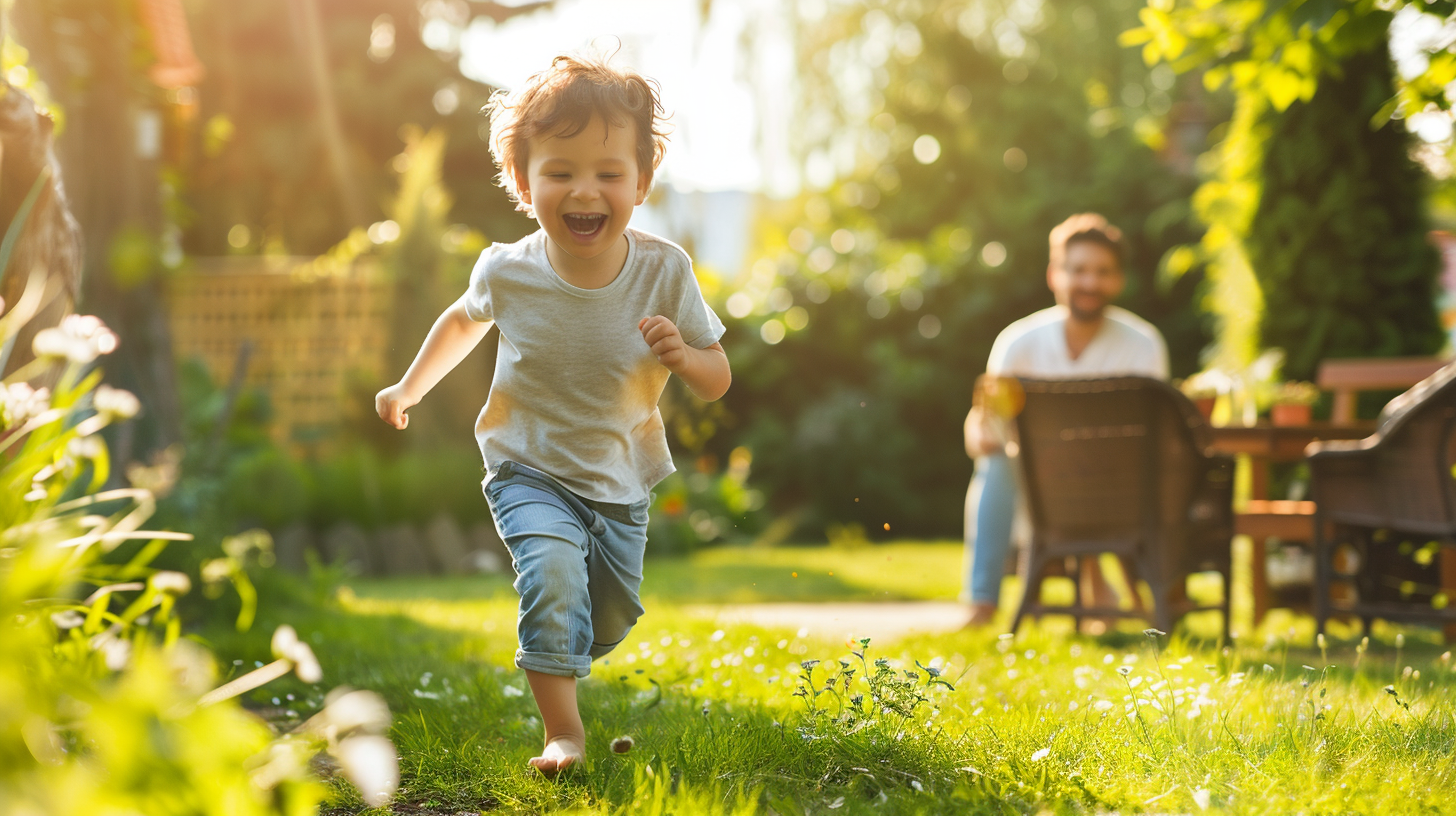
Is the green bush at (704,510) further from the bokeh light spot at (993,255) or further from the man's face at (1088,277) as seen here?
the man's face at (1088,277)

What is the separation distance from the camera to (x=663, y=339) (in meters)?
2.19

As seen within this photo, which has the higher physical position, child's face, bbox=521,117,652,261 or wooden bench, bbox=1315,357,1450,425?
child's face, bbox=521,117,652,261

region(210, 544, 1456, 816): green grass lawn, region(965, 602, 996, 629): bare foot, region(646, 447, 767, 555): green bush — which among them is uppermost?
region(210, 544, 1456, 816): green grass lawn

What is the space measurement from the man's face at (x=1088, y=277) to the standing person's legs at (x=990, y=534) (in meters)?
0.67

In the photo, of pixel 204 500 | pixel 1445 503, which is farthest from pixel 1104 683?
pixel 204 500

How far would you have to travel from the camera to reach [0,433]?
2.31 metres

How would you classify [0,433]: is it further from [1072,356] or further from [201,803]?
[1072,356]

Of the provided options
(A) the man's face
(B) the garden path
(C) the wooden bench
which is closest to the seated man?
(A) the man's face

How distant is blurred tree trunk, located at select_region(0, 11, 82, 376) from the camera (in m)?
2.82

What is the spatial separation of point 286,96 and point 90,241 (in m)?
11.0

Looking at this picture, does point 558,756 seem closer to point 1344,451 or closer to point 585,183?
point 585,183

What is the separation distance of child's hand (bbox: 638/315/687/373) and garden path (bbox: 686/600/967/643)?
2152 mm

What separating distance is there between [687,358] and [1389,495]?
2.86m

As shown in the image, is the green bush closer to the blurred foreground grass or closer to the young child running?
the blurred foreground grass
